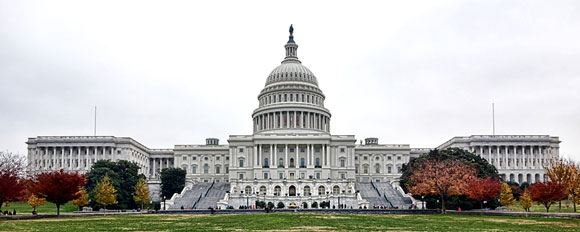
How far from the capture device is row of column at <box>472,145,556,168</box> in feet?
465

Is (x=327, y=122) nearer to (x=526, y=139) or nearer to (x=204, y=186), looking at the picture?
(x=204, y=186)

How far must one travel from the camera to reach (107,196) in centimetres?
7856

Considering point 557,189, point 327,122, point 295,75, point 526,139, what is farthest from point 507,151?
point 557,189

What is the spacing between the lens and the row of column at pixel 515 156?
465 ft

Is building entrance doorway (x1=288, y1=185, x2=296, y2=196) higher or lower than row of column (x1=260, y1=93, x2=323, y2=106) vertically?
lower

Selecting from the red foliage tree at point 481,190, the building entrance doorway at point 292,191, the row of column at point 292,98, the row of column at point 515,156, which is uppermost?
the row of column at point 292,98

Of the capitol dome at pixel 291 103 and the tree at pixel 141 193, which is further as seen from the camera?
the capitol dome at pixel 291 103

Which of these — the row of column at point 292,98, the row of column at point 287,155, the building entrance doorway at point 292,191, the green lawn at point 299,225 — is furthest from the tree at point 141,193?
the row of column at point 292,98

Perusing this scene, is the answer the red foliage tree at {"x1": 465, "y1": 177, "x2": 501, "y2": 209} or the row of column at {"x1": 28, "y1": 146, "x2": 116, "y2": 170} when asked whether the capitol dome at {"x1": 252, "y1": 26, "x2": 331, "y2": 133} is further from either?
the red foliage tree at {"x1": 465, "y1": 177, "x2": 501, "y2": 209}

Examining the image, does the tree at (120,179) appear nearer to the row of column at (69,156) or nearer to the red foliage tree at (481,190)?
the row of column at (69,156)

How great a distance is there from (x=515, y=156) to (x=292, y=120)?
177 ft

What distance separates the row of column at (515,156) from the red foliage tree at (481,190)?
63.9 metres

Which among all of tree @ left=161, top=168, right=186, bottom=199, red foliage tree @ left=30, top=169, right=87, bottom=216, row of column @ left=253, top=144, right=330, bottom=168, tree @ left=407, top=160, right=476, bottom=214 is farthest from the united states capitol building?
red foliage tree @ left=30, top=169, right=87, bottom=216

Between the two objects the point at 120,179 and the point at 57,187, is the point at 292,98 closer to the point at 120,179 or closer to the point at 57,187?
the point at 120,179
